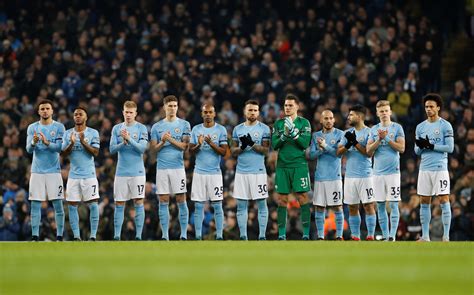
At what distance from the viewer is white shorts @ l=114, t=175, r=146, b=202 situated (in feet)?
53.7

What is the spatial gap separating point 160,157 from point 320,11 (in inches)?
441

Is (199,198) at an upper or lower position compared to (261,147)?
lower

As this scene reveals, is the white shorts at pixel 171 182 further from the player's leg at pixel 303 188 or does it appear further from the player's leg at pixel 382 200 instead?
the player's leg at pixel 382 200

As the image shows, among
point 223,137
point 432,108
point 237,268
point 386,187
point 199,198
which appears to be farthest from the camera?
point 223,137

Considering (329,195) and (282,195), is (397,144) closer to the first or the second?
(329,195)

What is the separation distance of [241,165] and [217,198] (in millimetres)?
645

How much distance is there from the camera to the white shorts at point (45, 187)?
16266mm

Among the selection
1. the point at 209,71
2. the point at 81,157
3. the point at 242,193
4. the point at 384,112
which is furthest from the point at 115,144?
the point at 209,71

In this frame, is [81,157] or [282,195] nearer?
[282,195]

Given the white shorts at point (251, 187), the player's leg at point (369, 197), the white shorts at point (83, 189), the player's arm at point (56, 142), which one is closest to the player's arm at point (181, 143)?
the white shorts at point (251, 187)

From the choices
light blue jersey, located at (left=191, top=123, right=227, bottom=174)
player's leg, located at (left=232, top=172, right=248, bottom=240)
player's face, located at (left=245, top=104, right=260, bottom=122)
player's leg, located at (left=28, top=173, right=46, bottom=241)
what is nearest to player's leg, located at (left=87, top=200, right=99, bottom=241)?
player's leg, located at (left=28, top=173, right=46, bottom=241)

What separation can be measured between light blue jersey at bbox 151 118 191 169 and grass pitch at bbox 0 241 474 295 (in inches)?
83.9

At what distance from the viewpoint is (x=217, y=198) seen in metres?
16.4

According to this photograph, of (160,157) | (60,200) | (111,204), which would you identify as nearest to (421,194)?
(160,157)
